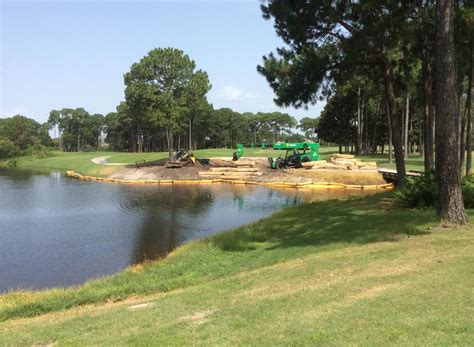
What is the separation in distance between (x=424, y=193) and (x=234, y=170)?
97.2 feet

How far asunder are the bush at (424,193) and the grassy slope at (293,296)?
5.59 feet

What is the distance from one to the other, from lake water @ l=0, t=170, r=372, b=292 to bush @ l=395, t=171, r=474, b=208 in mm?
7896

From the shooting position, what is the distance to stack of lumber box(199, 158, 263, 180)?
1689 inches

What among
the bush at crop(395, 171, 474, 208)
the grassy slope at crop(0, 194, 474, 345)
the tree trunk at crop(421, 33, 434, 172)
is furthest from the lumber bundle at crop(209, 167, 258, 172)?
the grassy slope at crop(0, 194, 474, 345)

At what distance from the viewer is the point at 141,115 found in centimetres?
5172

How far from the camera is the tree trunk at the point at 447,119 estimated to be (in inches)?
425

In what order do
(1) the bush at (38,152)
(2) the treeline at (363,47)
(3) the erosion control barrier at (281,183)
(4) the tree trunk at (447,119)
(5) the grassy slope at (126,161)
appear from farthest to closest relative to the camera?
(1) the bush at (38,152) → (5) the grassy slope at (126,161) → (3) the erosion control barrier at (281,183) → (2) the treeline at (363,47) → (4) the tree trunk at (447,119)

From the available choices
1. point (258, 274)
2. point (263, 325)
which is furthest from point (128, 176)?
point (263, 325)

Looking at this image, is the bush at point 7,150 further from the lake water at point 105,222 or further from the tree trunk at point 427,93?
the tree trunk at point 427,93

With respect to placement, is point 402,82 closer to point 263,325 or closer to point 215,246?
point 215,246

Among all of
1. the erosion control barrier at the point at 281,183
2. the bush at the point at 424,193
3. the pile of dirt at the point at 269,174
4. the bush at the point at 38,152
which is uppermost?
the bush at the point at 38,152

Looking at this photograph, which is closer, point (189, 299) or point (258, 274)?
point (189, 299)

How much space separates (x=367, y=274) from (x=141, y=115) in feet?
153

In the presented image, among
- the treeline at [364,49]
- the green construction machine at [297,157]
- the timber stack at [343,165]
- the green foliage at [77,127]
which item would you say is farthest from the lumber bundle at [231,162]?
the green foliage at [77,127]
